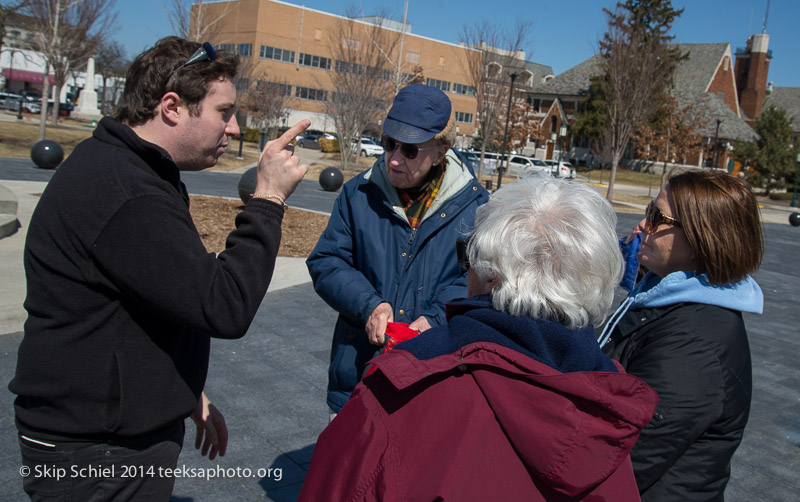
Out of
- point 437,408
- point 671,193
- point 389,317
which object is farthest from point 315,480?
point 671,193

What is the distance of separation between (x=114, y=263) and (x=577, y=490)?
1.29 meters

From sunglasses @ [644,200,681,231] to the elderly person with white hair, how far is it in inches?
32.2

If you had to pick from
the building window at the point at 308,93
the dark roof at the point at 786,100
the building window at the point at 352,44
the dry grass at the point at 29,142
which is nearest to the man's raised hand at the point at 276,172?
the dry grass at the point at 29,142

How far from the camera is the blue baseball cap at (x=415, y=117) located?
9.51ft

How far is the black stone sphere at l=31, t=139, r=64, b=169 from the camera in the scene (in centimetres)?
1633

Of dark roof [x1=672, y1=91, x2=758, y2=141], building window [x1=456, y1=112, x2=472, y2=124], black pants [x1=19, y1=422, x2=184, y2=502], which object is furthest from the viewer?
building window [x1=456, y1=112, x2=472, y2=124]

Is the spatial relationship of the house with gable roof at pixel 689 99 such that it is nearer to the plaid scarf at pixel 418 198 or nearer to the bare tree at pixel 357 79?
the bare tree at pixel 357 79

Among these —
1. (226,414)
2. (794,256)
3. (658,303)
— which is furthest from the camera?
(794,256)

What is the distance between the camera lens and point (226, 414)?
448 centimetres

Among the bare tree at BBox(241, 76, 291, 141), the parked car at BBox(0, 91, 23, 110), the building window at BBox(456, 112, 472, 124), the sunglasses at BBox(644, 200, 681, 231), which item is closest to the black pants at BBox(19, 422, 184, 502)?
the sunglasses at BBox(644, 200, 681, 231)

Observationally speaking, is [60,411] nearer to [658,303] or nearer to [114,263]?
[114,263]

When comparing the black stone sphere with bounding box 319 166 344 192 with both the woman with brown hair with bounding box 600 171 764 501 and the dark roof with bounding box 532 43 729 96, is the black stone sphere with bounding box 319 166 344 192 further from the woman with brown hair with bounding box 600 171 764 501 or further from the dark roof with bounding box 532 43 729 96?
the dark roof with bounding box 532 43 729 96

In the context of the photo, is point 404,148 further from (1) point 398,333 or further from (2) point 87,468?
(2) point 87,468

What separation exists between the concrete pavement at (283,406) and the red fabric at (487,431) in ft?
7.92
